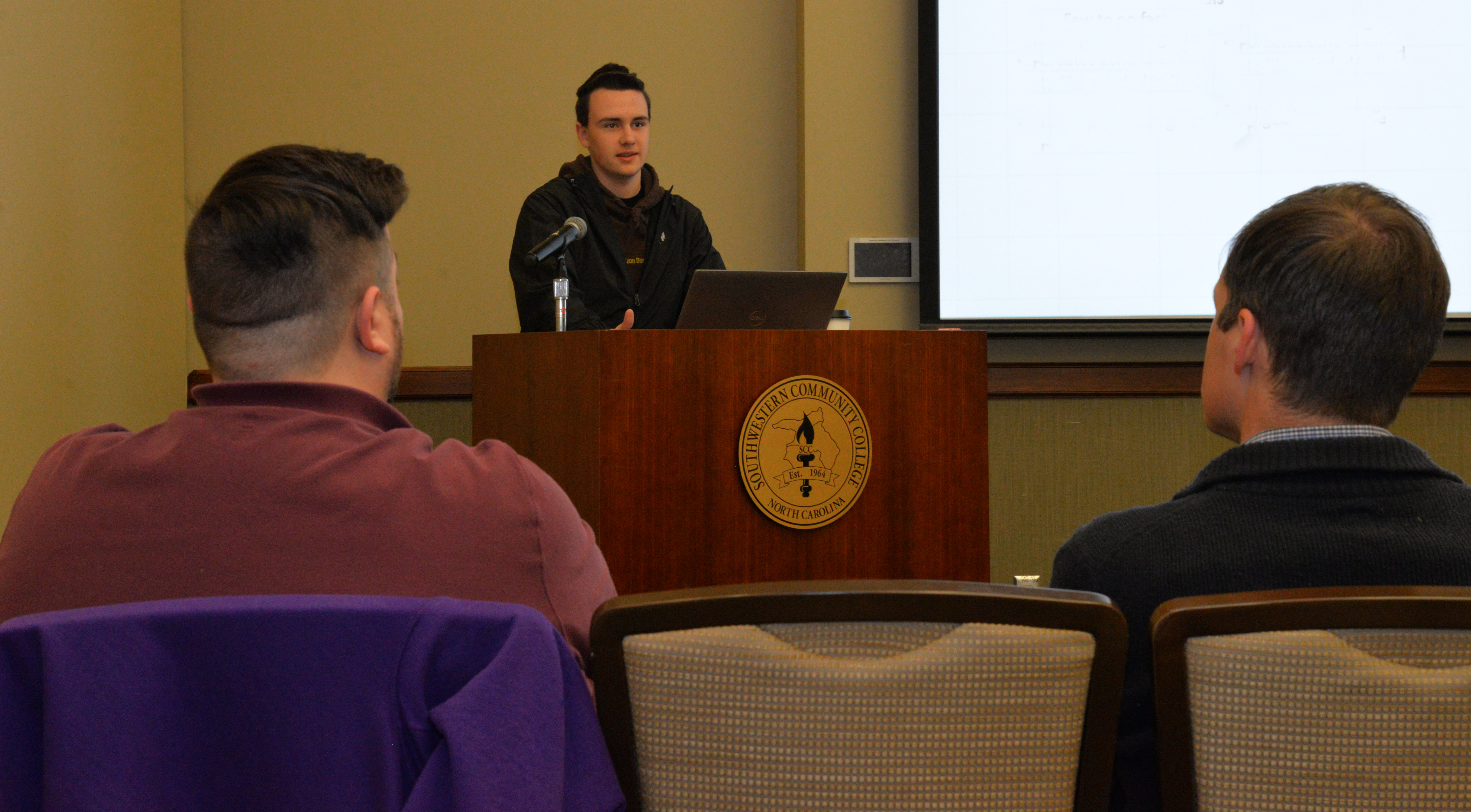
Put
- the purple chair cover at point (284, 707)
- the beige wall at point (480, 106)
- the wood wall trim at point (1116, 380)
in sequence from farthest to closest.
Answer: the beige wall at point (480, 106) → the wood wall trim at point (1116, 380) → the purple chair cover at point (284, 707)

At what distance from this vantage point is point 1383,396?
1.26m

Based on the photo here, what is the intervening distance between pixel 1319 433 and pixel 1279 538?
190 millimetres

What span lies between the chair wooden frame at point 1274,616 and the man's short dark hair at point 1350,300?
1.45 feet

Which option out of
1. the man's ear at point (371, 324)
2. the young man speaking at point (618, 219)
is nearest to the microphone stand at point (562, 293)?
the young man speaking at point (618, 219)

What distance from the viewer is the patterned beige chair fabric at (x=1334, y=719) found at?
833mm

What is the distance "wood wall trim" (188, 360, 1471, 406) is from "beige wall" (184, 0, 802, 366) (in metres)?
0.52

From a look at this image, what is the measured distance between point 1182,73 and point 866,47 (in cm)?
100

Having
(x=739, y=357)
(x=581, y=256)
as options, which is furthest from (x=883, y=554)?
(x=581, y=256)

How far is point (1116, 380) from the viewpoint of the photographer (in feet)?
12.2

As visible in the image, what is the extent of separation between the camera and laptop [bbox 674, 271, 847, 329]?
7.18 feet

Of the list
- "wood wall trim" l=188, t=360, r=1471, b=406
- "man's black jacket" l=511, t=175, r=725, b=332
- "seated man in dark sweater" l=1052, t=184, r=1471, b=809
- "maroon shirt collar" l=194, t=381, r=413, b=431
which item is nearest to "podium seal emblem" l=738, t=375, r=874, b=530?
"seated man in dark sweater" l=1052, t=184, r=1471, b=809

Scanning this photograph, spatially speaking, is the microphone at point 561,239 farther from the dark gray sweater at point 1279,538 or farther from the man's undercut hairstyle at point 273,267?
the dark gray sweater at point 1279,538

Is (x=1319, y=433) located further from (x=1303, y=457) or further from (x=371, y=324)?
(x=371, y=324)

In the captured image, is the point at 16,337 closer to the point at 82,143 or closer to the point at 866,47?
the point at 82,143
